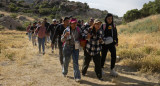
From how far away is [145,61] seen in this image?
6180mm

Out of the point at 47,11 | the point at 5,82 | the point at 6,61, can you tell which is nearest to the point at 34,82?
the point at 5,82

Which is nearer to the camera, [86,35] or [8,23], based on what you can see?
[86,35]

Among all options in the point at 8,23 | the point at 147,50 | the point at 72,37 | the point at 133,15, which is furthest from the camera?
the point at 133,15

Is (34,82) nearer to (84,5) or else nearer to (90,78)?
(90,78)

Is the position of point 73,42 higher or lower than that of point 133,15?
lower

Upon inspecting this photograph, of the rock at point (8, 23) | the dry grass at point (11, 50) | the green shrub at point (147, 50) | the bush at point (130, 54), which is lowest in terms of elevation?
the dry grass at point (11, 50)

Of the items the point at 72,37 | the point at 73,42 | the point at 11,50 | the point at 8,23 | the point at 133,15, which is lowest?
the point at 11,50

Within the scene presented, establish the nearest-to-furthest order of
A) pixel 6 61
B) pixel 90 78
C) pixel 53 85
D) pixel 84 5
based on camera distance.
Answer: pixel 53 85, pixel 90 78, pixel 6 61, pixel 84 5

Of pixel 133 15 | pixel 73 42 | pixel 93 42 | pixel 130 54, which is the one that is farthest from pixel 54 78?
pixel 133 15

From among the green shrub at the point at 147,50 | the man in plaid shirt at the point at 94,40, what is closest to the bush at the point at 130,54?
the green shrub at the point at 147,50

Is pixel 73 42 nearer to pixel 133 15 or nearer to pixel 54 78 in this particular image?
pixel 54 78

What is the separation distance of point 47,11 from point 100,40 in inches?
2769

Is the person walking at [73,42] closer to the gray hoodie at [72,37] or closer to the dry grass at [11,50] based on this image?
the gray hoodie at [72,37]

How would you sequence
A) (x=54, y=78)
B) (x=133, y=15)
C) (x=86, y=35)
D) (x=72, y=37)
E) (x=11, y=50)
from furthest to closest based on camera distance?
(x=133, y=15) < (x=11, y=50) < (x=54, y=78) < (x=72, y=37) < (x=86, y=35)
